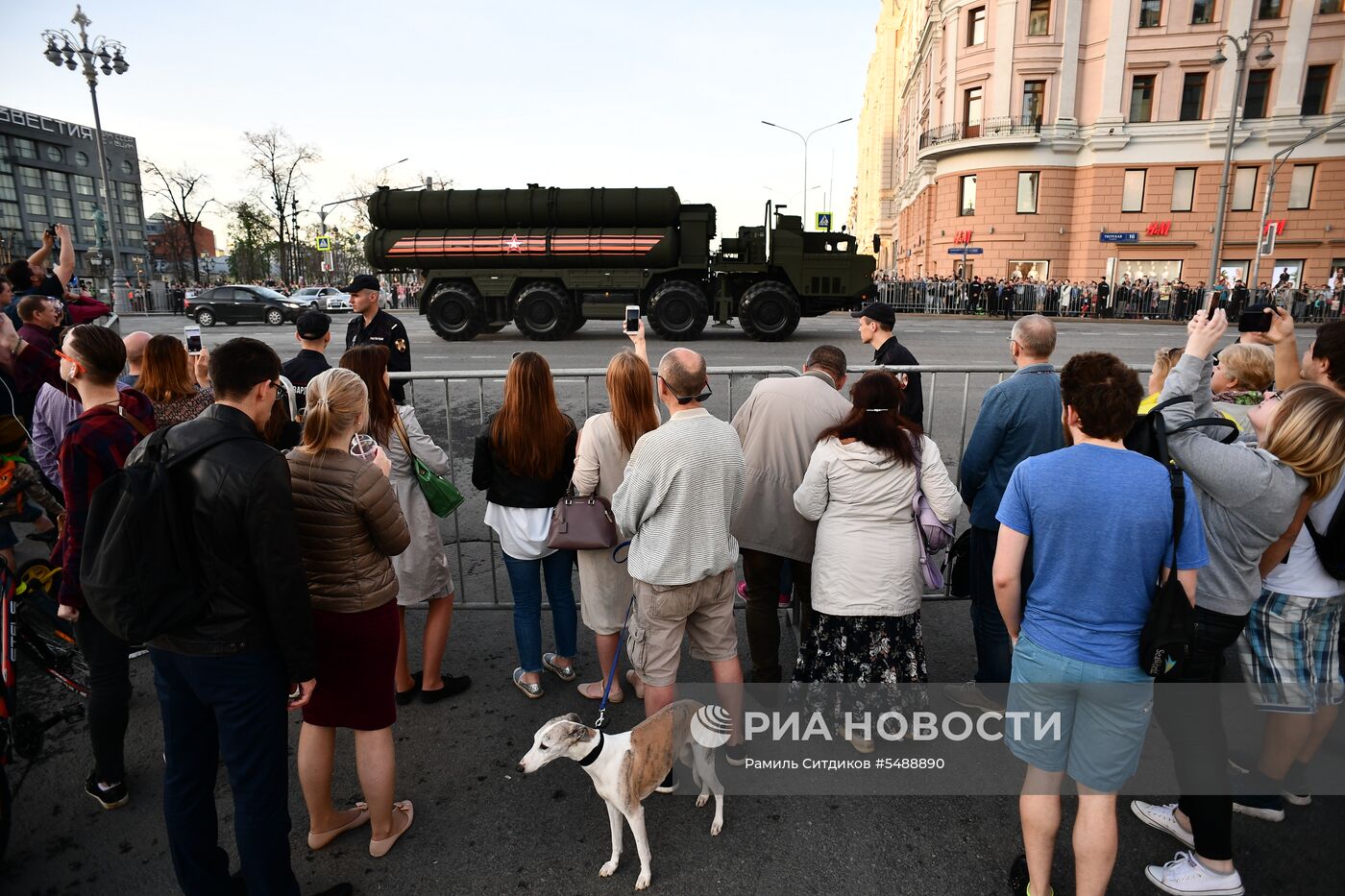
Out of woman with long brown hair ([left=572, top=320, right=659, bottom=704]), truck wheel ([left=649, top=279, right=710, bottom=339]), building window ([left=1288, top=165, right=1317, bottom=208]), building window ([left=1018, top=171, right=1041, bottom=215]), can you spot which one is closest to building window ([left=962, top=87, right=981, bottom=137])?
building window ([left=1018, top=171, right=1041, bottom=215])

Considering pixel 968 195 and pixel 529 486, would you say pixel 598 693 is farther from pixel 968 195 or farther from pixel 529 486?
pixel 968 195

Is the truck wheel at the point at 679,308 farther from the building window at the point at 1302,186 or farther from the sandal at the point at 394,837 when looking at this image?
the building window at the point at 1302,186

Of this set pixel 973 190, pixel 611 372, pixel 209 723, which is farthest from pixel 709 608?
pixel 973 190

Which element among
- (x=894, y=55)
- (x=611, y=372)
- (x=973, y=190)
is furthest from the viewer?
(x=894, y=55)

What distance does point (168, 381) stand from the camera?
3.64 metres

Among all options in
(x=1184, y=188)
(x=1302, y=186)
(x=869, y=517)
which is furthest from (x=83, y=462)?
(x=1302, y=186)

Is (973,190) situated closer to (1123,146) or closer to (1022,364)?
(1123,146)

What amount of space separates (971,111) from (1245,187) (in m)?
11.8

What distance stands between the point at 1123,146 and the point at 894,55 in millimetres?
41008

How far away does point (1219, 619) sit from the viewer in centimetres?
267

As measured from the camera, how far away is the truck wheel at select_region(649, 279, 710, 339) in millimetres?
17609

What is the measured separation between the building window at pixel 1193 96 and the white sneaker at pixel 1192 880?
128ft

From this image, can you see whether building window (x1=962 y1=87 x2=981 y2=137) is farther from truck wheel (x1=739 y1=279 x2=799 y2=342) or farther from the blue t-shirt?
the blue t-shirt

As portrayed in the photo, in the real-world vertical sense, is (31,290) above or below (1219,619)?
above
